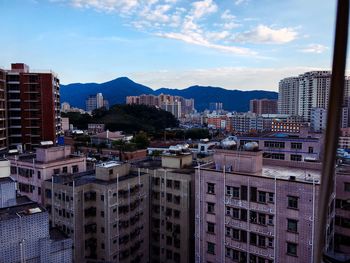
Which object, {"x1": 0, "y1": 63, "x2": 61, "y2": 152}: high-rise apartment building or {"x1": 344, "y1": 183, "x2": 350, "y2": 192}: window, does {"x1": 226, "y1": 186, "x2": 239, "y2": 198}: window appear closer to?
{"x1": 344, "y1": 183, "x2": 350, "y2": 192}: window

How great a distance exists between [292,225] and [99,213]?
19.5 feet

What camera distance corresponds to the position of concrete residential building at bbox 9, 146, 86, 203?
1233cm

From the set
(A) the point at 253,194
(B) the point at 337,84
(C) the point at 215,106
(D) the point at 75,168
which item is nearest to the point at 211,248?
(A) the point at 253,194

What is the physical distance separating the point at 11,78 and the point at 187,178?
1916 centimetres

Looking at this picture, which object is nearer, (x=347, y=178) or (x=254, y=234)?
(x=254, y=234)

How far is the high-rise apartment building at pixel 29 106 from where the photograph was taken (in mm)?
25500

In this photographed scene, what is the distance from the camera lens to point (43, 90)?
25891mm

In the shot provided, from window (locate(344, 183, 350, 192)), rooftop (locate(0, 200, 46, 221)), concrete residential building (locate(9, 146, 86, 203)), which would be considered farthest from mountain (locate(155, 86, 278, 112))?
rooftop (locate(0, 200, 46, 221))

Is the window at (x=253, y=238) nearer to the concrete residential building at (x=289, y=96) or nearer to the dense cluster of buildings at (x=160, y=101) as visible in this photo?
the concrete residential building at (x=289, y=96)

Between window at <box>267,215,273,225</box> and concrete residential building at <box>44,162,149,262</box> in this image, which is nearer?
window at <box>267,215,273,225</box>

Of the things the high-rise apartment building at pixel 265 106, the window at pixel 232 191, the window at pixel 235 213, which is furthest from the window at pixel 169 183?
the high-rise apartment building at pixel 265 106

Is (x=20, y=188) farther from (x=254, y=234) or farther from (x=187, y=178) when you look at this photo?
(x=254, y=234)

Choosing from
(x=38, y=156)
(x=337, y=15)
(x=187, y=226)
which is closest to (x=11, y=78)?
(x=38, y=156)

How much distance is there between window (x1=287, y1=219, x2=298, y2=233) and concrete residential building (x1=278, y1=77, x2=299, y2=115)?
6286cm
